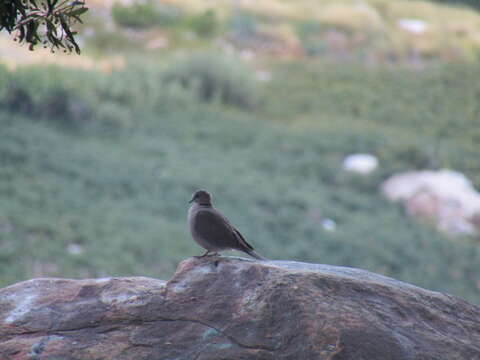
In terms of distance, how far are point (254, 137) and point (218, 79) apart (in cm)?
381

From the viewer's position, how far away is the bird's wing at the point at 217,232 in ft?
17.0

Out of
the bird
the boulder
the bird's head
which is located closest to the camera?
the bird

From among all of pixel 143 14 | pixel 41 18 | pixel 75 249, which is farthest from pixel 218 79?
pixel 41 18

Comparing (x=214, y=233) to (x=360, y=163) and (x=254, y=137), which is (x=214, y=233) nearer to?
(x=360, y=163)

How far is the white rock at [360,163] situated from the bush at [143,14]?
9.72m

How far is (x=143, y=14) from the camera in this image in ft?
82.3

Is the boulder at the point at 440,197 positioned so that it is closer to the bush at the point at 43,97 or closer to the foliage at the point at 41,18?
the bush at the point at 43,97

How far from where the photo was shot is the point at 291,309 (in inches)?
174

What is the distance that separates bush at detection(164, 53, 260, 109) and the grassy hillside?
8.0 inches

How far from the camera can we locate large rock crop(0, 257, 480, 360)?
4.31 metres

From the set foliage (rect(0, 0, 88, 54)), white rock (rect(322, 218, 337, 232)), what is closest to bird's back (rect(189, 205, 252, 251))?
foliage (rect(0, 0, 88, 54))

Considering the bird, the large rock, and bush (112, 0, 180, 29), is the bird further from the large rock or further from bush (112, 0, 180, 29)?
bush (112, 0, 180, 29)

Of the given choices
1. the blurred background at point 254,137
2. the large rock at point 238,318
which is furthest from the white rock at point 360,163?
the large rock at point 238,318

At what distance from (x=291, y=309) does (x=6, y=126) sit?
535 inches
